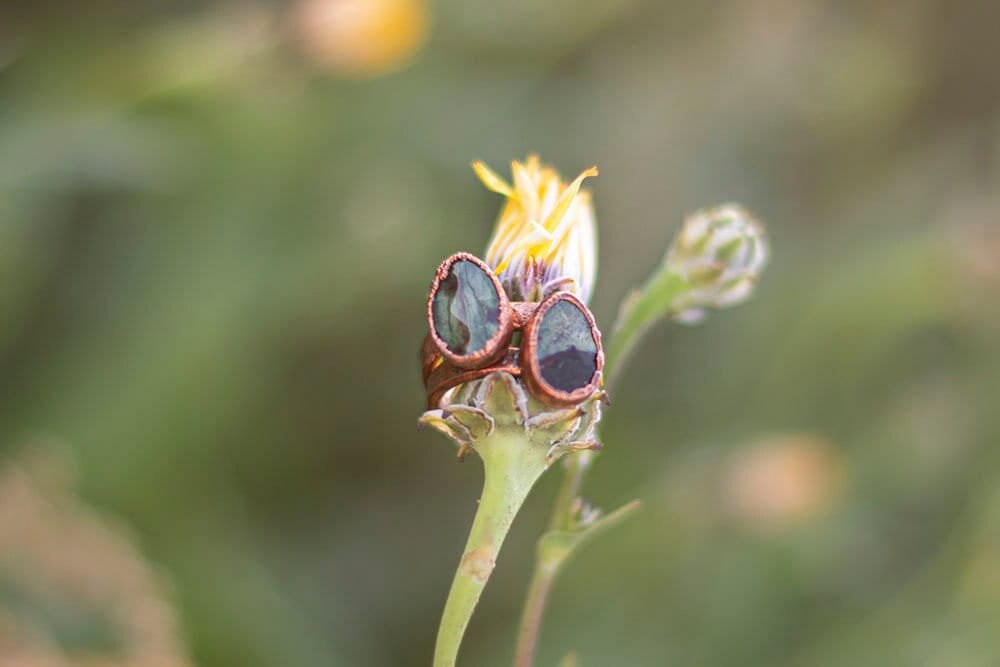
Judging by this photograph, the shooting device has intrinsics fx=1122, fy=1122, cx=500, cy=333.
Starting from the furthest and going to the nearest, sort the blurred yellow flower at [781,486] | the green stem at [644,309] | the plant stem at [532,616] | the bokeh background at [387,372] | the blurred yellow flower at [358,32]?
1. the blurred yellow flower at [358,32]
2. the blurred yellow flower at [781,486]
3. the bokeh background at [387,372]
4. the green stem at [644,309]
5. the plant stem at [532,616]

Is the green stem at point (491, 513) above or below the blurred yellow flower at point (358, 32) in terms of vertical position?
below

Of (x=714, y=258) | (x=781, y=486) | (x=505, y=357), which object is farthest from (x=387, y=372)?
(x=505, y=357)

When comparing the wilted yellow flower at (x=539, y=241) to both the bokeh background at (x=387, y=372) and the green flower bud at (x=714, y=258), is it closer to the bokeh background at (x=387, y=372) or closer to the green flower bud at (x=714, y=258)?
the green flower bud at (x=714, y=258)

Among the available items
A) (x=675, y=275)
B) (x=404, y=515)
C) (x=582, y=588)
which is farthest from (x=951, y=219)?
(x=675, y=275)

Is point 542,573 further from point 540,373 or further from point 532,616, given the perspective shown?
point 540,373

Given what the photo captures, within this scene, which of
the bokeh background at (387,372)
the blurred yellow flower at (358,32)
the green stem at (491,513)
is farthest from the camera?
the blurred yellow flower at (358,32)

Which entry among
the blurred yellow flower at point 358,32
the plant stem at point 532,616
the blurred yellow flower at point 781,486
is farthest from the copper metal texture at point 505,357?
the blurred yellow flower at point 358,32
